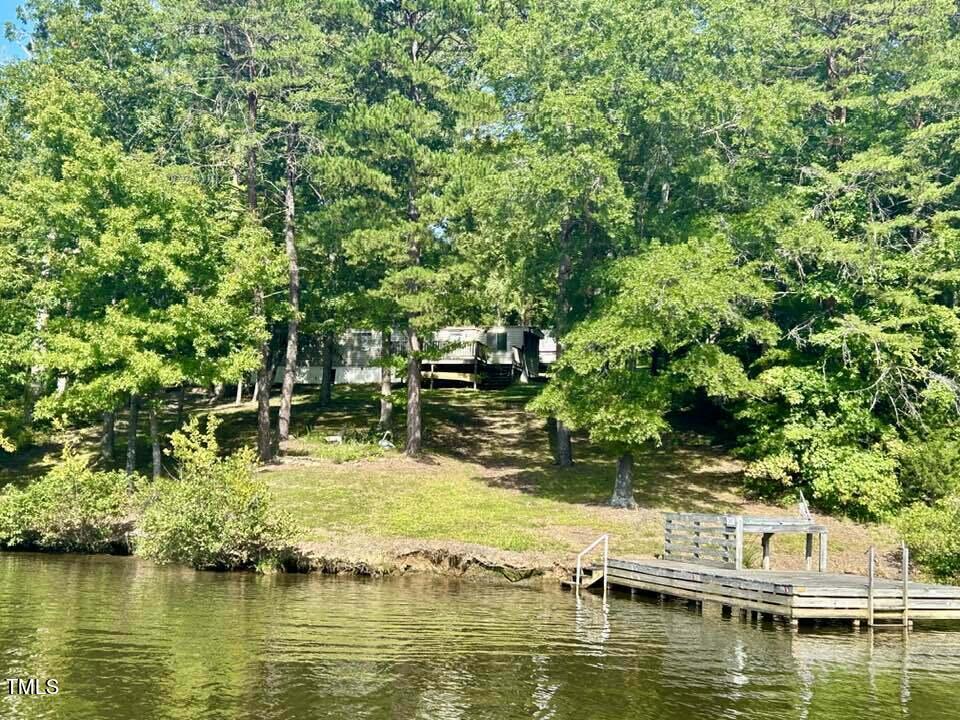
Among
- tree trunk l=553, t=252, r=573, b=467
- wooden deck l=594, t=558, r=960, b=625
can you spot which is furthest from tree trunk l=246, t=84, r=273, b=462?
wooden deck l=594, t=558, r=960, b=625

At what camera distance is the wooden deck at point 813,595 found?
20.8 m

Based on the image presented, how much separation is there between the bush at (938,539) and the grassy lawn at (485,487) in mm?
1100

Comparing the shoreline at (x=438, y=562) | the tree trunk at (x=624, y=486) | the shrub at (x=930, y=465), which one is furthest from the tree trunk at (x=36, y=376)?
the shrub at (x=930, y=465)

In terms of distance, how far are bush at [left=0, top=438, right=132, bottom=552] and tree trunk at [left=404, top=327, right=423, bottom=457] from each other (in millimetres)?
13560

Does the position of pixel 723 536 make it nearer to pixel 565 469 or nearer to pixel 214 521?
pixel 565 469

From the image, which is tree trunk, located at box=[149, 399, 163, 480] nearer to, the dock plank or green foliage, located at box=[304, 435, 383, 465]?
green foliage, located at box=[304, 435, 383, 465]

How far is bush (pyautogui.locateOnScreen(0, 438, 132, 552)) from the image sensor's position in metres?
28.4

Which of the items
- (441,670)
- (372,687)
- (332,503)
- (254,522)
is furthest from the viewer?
(332,503)

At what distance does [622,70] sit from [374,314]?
14.8 meters

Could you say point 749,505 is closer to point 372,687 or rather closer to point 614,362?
point 614,362

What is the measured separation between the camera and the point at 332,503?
106 ft

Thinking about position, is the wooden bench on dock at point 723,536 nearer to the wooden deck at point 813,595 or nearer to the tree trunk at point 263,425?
the wooden deck at point 813,595

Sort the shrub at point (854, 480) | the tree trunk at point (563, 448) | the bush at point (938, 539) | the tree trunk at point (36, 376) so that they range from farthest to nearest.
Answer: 1. the tree trunk at point (563, 448)
2. the tree trunk at point (36, 376)
3. the shrub at point (854, 480)
4. the bush at point (938, 539)

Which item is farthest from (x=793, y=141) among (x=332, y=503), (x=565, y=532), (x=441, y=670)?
(x=441, y=670)
